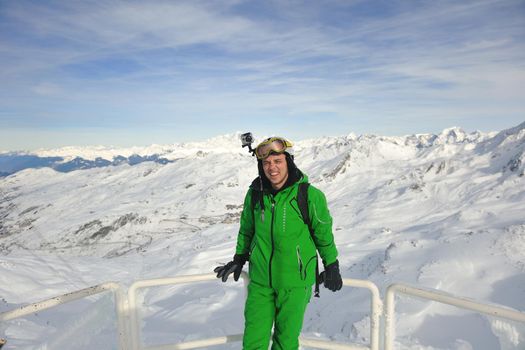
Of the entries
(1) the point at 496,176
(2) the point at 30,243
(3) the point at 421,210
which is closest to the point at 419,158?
(1) the point at 496,176

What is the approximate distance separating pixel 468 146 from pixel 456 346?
185m

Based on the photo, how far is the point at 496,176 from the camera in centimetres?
10919

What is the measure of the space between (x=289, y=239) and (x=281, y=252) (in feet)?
0.57

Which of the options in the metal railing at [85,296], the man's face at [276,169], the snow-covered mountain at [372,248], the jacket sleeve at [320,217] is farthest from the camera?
the snow-covered mountain at [372,248]

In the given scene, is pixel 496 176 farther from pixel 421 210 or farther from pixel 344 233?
pixel 344 233

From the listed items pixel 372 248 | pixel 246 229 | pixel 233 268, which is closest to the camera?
pixel 233 268

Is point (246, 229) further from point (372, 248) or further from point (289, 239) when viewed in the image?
point (372, 248)

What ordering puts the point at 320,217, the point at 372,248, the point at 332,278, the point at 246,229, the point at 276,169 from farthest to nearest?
the point at 372,248, the point at 246,229, the point at 332,278, the point at 276,169, the point at 320,217

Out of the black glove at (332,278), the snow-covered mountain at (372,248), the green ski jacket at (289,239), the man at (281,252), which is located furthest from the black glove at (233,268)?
the snow-covered mountain at (372,248)

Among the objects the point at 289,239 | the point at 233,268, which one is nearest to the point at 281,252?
the point at 289,239

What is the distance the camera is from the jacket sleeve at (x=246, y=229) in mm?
4246

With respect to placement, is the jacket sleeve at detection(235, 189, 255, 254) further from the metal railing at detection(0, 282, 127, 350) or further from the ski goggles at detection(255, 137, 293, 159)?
the metal railing at detection(0, 282, 127, 350)

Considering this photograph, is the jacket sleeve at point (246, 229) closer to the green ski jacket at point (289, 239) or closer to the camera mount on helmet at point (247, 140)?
the green ski jacket at point (289, 239)

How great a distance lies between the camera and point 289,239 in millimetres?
3857
